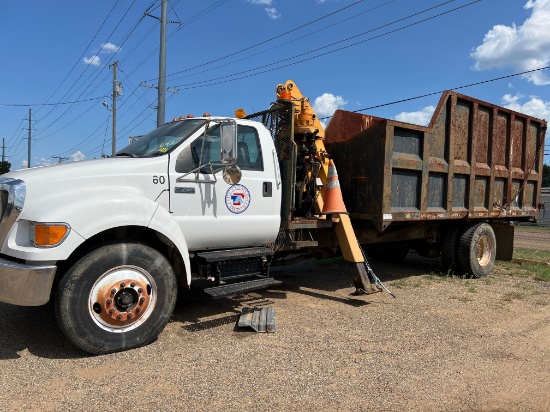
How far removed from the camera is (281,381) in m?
3.49

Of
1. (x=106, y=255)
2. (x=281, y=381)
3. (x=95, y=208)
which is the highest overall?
(x=95, y=208)

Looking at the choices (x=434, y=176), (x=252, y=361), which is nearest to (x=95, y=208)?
(x=252, y=361)

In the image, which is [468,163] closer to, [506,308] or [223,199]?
[506,308]

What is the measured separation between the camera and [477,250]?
7.81 metres

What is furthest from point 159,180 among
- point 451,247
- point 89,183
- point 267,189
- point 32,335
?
point 451,247

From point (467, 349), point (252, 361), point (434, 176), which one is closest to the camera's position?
point (252, 361)

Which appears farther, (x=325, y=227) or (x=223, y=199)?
(x=325, y=227)

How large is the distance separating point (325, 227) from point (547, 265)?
19.0ft

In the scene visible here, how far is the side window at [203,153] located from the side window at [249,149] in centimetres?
33

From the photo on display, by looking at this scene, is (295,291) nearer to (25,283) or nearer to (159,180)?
(159,180)

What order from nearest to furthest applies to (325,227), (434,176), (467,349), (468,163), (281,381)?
1. (281,381)
2. (467,349)
3. (325,227)
4. (434,176)
5. (468,163)

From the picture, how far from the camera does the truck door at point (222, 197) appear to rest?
4.60 metres

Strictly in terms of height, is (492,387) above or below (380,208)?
below

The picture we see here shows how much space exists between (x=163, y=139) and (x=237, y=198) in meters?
1.02
